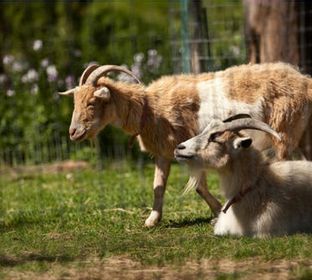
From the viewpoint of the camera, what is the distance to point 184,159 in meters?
6.92

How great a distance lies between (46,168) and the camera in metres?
11.9

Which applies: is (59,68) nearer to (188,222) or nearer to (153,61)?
(153,61)

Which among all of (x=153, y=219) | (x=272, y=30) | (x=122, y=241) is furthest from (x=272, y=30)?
(x=122, y=241)

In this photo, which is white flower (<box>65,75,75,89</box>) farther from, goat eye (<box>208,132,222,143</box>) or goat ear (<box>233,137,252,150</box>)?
goat ear (<box>233,137,252,150</box>)

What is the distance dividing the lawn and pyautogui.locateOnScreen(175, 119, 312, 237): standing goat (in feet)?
0.62

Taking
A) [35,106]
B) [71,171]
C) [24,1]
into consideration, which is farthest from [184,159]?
[24,1]

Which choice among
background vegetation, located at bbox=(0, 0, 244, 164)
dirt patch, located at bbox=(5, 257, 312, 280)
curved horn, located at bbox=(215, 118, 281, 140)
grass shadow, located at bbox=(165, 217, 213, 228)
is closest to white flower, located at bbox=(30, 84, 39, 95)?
background vegetation, located at bbox=(0, 0, 244, 164)

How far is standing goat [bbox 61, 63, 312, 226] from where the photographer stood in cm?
784

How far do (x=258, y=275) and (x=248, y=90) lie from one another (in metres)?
2.56

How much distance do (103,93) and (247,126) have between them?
1.50 metres

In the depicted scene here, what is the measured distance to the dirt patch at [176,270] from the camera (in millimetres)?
5742

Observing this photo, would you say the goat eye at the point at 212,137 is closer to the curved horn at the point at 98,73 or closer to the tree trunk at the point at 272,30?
the curved horn at the point at 98,73

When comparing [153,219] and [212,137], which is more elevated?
[212,137]

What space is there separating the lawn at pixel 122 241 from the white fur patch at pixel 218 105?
34.9 inches
